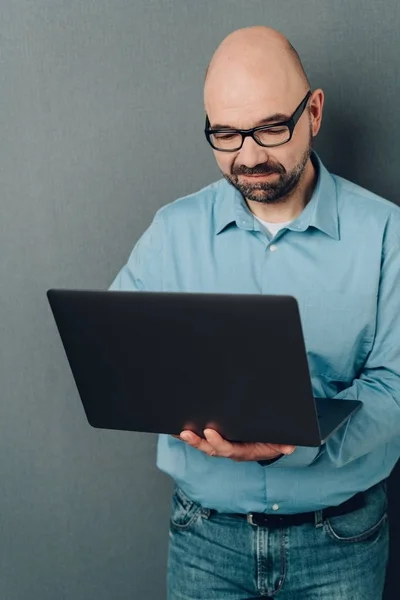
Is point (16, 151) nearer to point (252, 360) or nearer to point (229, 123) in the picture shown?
point (229, 123)

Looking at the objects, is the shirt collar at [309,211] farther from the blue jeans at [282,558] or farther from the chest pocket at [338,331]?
the blue jeans at [282,558]

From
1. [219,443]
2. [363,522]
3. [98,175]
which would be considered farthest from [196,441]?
[98,175]

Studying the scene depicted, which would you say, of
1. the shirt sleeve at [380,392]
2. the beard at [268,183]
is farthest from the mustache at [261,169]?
the shirt sleeve at [380,392]

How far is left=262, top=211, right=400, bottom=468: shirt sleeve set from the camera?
1.62 metres

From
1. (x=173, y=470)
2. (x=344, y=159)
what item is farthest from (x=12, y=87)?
(x=173, y=470)

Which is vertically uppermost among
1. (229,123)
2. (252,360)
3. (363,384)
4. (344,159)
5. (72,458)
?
(229,123)

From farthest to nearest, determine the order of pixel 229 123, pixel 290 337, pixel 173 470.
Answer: pixel 173 470, pixel 229 123, pixel 290 337

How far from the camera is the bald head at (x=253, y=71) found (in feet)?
5.28

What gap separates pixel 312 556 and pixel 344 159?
0.78 meters

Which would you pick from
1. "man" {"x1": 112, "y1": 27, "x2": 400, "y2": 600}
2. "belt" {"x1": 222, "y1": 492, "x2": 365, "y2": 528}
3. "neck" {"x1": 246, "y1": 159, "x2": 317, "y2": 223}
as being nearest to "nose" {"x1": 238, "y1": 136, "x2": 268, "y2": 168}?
"man" {"x1": 112, "y1": 27, "x2": 400, "y2": 600}

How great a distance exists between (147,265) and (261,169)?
309 mm

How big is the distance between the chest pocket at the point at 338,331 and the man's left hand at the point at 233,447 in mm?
240

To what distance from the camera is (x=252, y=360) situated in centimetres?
135

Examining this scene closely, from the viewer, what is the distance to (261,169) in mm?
1631
